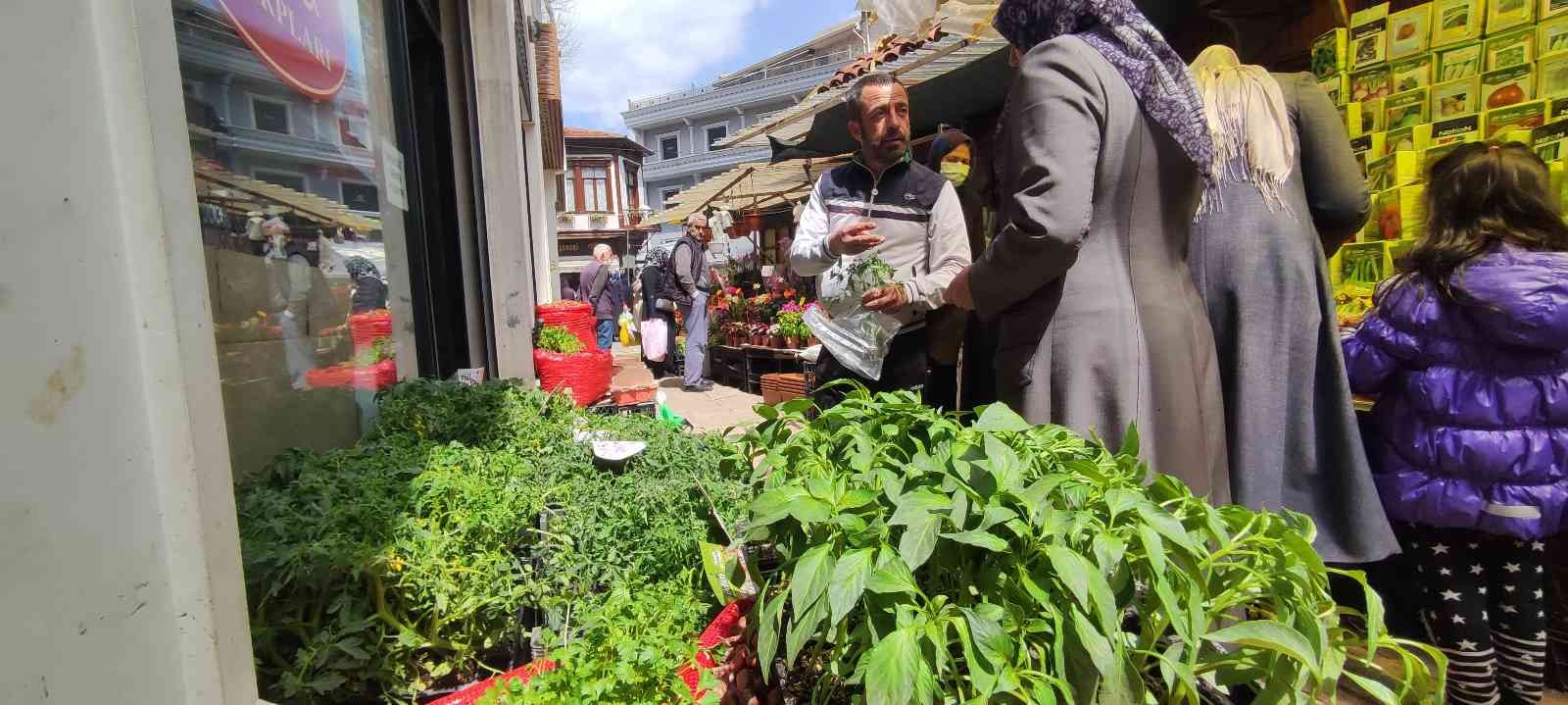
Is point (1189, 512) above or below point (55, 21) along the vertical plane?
below

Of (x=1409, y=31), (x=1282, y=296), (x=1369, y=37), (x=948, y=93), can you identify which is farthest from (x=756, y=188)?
(x=1282, y=296)

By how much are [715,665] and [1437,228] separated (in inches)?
105

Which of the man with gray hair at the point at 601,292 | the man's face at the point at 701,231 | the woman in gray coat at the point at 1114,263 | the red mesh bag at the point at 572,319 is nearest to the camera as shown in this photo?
the woman in gray coat at the point at 1114,263

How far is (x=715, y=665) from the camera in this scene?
1.06m

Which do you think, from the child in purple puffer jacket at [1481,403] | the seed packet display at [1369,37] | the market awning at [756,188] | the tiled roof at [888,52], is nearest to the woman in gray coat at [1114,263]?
the child in purple puffer jacket at [1481,403]

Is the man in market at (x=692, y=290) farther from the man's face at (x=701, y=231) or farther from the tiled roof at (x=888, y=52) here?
the tiled roof at (x=888, y=52)

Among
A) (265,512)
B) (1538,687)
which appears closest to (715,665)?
(265,512)

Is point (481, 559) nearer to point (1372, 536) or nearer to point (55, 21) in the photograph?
point (55, 21)

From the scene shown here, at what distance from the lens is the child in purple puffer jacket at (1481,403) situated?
2.08 m

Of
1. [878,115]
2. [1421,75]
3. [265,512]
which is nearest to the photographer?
[265,512]

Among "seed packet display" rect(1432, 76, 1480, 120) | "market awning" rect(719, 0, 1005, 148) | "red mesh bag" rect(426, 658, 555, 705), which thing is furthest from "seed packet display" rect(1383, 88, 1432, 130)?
"red mesh bag" rect(426, 658, 555, 705)

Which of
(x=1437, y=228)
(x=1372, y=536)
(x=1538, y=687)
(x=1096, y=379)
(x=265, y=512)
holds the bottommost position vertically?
(x=1538, y=687)

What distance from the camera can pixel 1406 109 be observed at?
2955 millimetres

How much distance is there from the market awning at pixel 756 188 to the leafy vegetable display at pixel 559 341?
426 centimetres
